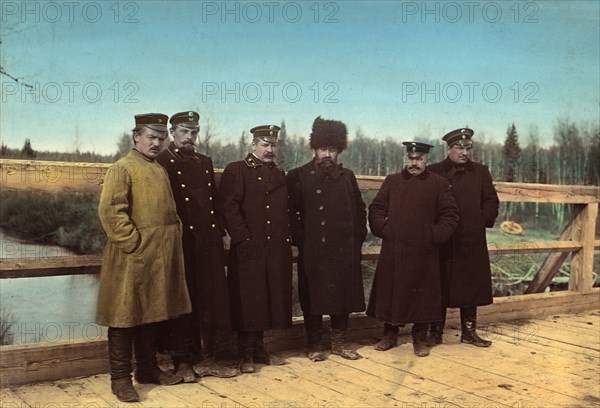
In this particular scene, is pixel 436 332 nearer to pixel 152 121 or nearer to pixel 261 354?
pixel 261 354

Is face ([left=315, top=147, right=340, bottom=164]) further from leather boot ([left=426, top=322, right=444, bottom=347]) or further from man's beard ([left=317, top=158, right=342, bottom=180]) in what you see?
leather boot ([left=426, top=322, right=444, bottom=347])

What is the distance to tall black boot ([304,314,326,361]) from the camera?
480cm

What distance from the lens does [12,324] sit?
9.69 meters

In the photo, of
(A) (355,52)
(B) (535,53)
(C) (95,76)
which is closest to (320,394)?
(C) (95,76)

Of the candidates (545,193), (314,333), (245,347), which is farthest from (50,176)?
(545,193)

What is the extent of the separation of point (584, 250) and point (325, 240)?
3350mm

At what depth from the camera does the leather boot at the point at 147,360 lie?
395 centimetres

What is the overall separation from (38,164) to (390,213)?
256 centimetres

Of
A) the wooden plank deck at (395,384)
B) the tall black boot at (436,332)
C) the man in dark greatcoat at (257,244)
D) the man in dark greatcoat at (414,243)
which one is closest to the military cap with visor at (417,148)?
the man in dark greatcoat at (414,243)

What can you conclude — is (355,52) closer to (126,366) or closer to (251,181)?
(251,181)

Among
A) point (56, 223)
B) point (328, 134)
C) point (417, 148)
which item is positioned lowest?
point (56, 223)

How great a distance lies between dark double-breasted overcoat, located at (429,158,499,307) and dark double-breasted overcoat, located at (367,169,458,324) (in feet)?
0.80

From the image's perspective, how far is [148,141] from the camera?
391 centimetres

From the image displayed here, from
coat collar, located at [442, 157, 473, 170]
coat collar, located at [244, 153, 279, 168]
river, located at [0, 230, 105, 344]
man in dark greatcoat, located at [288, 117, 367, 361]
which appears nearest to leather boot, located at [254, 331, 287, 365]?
man in dark greatcoat, located at [288, 117, 367, 361]
